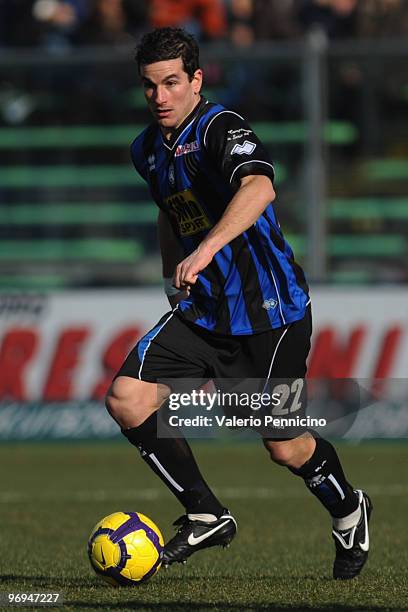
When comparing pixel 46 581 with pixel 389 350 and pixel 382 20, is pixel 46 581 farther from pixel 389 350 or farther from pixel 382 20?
pixel 382 20

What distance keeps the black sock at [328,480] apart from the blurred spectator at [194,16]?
9184 millimetres

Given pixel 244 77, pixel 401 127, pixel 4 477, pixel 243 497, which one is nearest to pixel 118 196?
pixel 244 77

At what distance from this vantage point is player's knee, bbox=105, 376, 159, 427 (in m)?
5.71

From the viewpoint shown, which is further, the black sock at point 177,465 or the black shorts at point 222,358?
the black sock at point 177,465

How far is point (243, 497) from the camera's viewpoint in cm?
968

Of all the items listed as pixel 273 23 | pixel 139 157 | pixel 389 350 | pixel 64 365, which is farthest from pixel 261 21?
pixel 139 157

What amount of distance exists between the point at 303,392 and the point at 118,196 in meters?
8.40

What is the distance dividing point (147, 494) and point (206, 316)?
4370 millimetres

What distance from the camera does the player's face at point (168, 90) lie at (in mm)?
5707

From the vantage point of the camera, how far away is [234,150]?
5617 mm

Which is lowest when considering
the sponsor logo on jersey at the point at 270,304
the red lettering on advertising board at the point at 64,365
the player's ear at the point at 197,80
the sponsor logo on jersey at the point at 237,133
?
the red lettering on advertising board at the point at 64,365

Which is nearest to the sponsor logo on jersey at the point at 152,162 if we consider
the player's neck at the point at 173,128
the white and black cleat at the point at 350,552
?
the player's neck at the point at 173,128

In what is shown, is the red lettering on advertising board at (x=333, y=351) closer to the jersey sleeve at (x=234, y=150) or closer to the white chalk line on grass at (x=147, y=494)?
the white chalk line on grass at (x=147, y=494)

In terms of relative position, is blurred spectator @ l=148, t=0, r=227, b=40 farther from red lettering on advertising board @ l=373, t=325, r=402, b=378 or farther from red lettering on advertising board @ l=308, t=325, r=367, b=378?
red lettering on advertising board @ l=373, t=325, r=402, b=378
